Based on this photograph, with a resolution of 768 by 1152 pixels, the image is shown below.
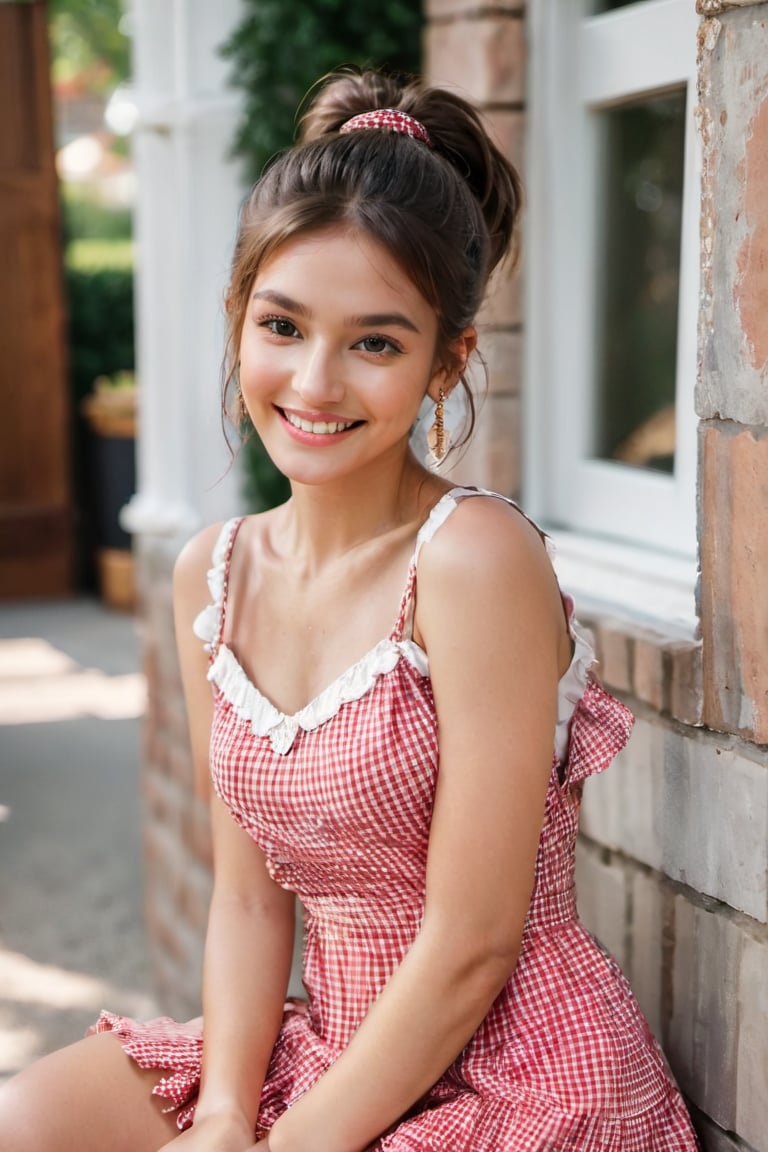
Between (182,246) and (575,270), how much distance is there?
1109mm

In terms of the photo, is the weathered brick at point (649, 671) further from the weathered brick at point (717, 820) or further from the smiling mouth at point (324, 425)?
the smiling mouth at point (324, 425)

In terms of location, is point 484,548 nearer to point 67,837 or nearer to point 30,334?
point 67,837

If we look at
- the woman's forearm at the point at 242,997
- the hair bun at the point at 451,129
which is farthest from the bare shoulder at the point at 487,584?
the woman's forearm at the point at 242,997

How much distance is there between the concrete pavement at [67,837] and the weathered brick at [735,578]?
2.06 m

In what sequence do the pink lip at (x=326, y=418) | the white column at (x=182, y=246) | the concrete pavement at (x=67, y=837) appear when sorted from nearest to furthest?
the pink lip at (x=326, y=418), the white column at (x=182, y=246), the concrete pavement at (x=67, y=837)

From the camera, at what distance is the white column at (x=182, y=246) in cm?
319

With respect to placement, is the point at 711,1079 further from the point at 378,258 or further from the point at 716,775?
the point at 378,258

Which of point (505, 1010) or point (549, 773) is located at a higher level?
point (549, 773)

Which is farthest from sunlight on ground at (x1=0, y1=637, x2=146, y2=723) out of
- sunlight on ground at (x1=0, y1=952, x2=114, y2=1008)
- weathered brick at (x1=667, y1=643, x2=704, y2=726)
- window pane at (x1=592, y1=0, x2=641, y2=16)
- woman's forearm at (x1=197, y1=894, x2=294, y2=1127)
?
weathered brick at (x1=667, y1=643, x2=704, y2=726)

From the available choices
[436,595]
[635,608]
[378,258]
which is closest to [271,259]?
[378,258]

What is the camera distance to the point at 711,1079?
155cm

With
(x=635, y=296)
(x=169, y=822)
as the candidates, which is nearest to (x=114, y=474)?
(x=169, y=822)

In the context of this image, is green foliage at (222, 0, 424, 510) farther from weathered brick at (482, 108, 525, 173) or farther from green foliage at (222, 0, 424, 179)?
weathered brick at (482, 108, 525, 173)

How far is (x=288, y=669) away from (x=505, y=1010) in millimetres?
440
